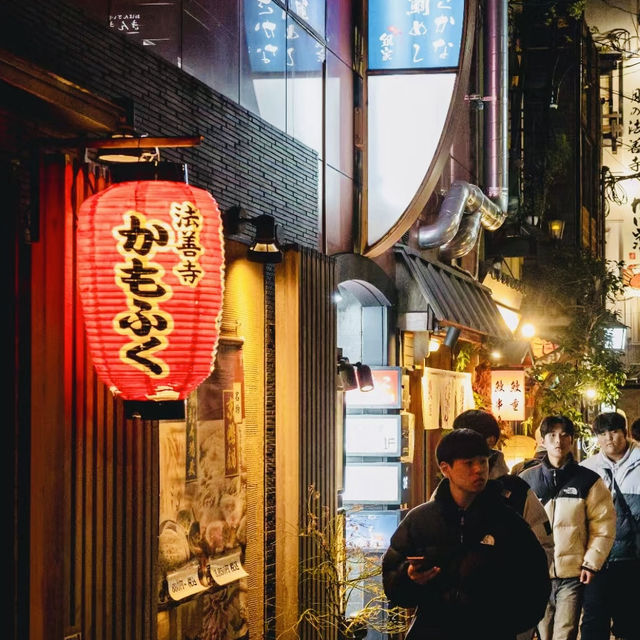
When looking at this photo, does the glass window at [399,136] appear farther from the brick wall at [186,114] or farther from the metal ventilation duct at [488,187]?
the metal ventilation duct at [488,187]

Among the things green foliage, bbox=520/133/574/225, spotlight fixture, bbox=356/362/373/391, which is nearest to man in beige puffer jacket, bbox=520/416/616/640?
spotlight fixture, bbox=356/362/373/391

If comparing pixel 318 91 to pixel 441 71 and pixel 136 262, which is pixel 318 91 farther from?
pixel 136 262

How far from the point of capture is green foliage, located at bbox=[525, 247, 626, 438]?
27.8m

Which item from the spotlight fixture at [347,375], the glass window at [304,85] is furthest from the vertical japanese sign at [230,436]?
the spotlight fixture at [347,375]

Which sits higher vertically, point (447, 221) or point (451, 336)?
point (447, 221)

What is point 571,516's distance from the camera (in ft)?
37.9

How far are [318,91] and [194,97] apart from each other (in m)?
4.55

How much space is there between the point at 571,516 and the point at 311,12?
6.71m

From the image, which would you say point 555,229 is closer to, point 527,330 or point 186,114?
point 527,330

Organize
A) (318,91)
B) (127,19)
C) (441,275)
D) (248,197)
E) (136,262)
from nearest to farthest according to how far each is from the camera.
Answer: (136,262), (127,19), (248,197), (318,91), (441,275)

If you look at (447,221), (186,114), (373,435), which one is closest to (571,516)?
(186,114)

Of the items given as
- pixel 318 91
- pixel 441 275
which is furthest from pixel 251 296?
pixel 441 275

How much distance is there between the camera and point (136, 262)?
7.47m

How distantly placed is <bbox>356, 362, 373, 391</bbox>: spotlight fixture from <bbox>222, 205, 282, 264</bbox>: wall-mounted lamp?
4.35 meters
